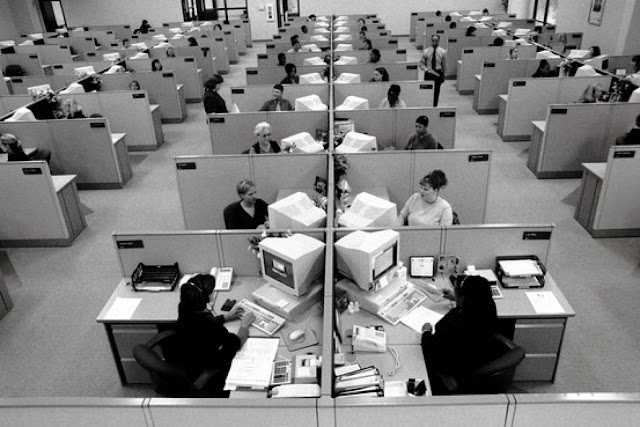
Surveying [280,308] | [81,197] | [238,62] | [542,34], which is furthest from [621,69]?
[238,62]

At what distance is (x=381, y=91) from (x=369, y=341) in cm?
475

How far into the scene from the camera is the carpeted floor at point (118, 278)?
11.2ft

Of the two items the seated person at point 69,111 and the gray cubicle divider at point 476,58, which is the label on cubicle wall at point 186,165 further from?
the gray cubicle divider at point 476,58

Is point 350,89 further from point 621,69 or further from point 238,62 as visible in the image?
point 238,62

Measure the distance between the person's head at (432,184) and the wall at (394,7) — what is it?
14603 mm

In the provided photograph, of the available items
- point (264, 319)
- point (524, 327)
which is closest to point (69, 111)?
point (264, 319)

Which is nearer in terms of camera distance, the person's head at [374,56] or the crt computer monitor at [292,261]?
the crt computer monitor at [292,261]

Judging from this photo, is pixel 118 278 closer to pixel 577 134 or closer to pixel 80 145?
pixel 80 145

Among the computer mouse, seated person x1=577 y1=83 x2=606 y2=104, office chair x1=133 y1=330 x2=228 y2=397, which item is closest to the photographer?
office chair x1=133 y1=330 x2=228 y2=397

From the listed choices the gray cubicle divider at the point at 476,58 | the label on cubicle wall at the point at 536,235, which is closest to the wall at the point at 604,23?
the gray cubicle divider at the point at 476,58

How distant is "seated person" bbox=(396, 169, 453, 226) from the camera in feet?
11.8

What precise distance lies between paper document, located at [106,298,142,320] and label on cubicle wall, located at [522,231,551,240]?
2569 millimetres

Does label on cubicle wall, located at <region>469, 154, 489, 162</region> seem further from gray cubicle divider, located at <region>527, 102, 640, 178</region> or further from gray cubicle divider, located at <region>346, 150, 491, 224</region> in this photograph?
gray cubicle divider, located at <region>527, 102, 640, 178</region>

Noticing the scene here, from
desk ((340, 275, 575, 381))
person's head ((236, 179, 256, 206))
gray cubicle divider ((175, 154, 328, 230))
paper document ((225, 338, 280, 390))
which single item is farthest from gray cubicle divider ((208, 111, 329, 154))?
paper document ((225, 338, 280, 390))
